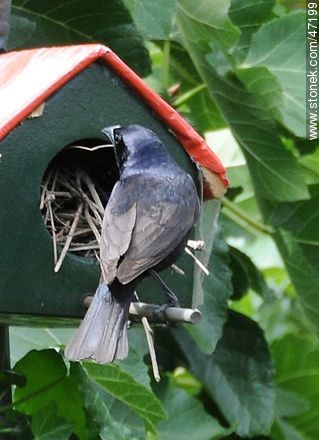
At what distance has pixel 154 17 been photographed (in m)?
2.65

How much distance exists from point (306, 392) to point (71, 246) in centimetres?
105

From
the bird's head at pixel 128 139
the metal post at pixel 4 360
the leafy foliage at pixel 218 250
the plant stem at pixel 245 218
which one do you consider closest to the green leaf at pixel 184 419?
the leafy foliage at pixel 218 250

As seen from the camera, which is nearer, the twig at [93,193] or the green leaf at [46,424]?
the twig at [93,193]

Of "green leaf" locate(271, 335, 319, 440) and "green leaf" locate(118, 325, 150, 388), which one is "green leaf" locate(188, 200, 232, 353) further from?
"green leaf" locate(271, 335, 319, 440)

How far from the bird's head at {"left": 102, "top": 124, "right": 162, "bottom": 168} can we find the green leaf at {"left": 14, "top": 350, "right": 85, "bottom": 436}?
46 cm

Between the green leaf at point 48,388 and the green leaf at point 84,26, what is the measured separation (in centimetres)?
65

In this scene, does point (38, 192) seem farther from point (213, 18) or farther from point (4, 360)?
point (213, 18)

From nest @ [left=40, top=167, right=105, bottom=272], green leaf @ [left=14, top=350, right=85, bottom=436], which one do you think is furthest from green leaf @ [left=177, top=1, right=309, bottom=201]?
green leaf @ [left=14, top=350, right=85, bottom=436]

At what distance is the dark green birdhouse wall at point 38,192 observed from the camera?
2094 mm

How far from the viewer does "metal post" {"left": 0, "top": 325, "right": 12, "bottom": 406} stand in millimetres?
2348

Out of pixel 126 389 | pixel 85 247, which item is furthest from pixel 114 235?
pixel 126 389

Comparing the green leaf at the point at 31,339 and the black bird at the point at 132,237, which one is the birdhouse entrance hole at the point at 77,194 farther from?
the green leaf at the point at 31,339

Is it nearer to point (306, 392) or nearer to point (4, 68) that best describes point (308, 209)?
point (306, 392)

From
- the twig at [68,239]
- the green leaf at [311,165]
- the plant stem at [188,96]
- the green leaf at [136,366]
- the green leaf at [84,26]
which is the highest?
the green leaf at [84,26]
